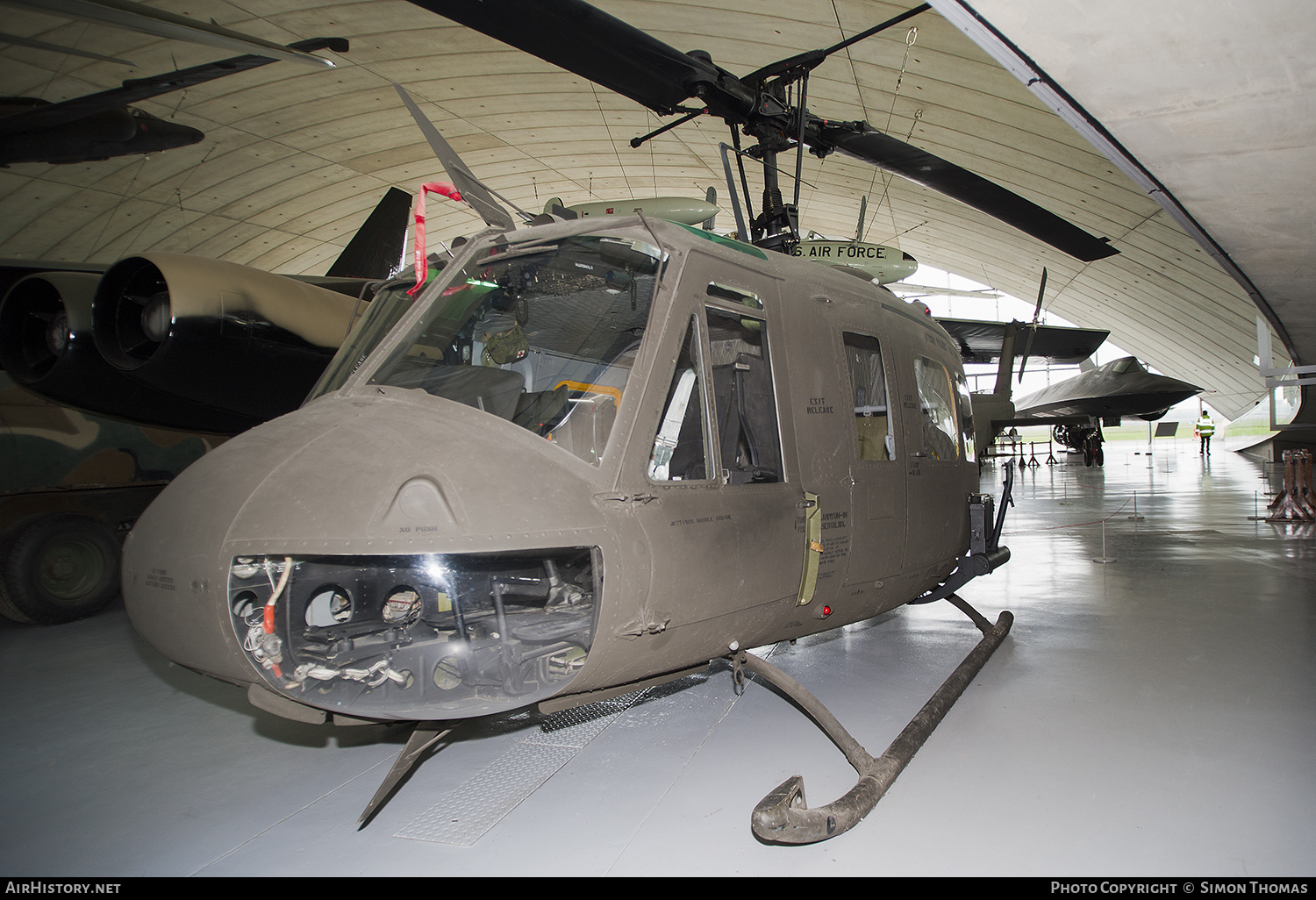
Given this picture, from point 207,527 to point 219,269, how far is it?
3.76 metres

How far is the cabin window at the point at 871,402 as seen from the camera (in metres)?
4.03

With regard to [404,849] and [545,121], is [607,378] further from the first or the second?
[545,121]

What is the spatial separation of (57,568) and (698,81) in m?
6.56

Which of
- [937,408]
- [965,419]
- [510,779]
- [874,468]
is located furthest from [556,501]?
[965,419]

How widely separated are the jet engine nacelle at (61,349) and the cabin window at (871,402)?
4.74m

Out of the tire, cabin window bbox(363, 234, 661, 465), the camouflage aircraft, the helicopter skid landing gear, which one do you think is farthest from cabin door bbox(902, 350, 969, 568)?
the tire

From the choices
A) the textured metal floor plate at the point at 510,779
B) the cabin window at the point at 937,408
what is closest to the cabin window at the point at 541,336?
the textured metal floor plate at the point at 510,779

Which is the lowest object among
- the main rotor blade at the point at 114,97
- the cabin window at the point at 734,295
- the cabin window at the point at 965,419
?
the cabin window at the point at 965,419

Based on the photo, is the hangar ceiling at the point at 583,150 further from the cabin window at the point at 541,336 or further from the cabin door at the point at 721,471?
the cabin window at the point at 541,336

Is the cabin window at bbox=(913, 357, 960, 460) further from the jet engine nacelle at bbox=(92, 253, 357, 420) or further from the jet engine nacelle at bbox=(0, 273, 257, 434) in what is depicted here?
the jet engine nacelle at bbox=(0, 273, 257, 434)

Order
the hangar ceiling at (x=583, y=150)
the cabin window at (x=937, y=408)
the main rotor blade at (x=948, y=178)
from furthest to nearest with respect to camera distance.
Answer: the main rotor blade at (x=948, y=178), the hangar ceiling at (x=583, y=150), the cabin window at (x=937, y=408)

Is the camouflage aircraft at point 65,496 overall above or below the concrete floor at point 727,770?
above

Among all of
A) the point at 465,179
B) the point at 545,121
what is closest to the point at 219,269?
the point at 465,179

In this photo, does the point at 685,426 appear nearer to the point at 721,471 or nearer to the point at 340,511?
the point at 721,471
